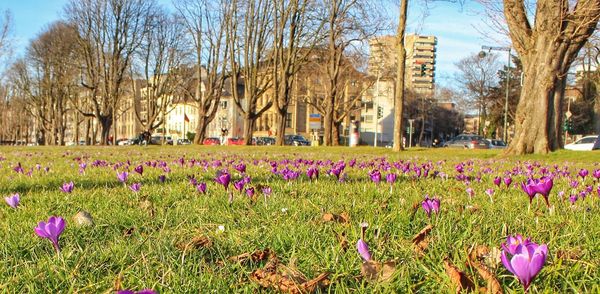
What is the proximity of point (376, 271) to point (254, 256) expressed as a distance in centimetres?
55

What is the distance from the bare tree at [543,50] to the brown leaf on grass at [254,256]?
13986 millimetres

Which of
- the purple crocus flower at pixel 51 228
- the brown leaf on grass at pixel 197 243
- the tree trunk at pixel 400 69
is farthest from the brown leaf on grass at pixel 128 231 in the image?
the tree trunk at pixel 400 69

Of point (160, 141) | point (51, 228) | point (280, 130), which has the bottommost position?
point (160, 141)

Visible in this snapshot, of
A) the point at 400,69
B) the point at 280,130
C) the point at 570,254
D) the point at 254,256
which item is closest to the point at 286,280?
the point at 254,256

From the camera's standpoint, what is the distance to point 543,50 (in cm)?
1420

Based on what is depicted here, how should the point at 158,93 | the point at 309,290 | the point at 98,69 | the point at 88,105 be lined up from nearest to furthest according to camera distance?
the point at 309,290
the point at 98,69
the point at 158,93
the point at 88,105

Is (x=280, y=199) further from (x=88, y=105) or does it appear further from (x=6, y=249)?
(x=88, y=105)

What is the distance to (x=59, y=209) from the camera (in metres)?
3.37

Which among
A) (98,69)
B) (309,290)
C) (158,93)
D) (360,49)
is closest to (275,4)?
(360,49)

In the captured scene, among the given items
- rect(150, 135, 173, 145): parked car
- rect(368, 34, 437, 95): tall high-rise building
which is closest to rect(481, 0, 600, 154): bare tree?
rect(368, 34, 437, 95): tall high-rise building

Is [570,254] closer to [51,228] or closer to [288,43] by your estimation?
[51,228]

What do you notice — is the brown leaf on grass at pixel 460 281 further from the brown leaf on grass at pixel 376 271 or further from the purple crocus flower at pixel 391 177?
the purple crocus flower at pixel 391 177

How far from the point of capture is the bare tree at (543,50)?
541 inches

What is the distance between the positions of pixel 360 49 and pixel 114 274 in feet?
107
